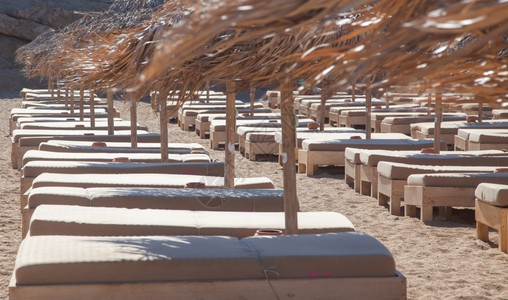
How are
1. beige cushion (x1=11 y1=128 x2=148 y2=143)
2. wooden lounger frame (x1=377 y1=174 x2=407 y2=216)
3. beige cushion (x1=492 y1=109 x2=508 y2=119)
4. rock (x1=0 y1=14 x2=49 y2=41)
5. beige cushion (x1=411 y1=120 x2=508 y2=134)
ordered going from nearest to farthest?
1. wooden lounger frame (x1=377 y1=174 x2=407 y2=216)
2. beige cushion (x1=11 y1=128 x2=148 y2=143)
3. beige cushion (x1=411 y1=120 x2=508 y2=134)
4. beige cushion (x1=492 y1=109 x2=508 y2=119)
5. rock (x1=0 y1=14 x2=49 y2=41)

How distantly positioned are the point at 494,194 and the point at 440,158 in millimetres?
2362

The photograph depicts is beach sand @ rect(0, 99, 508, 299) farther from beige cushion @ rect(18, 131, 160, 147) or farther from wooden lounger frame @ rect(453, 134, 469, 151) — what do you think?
wooden lounger frame @ rect(453, 134, 469, 151)

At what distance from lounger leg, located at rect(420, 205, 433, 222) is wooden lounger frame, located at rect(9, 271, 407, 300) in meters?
3.37

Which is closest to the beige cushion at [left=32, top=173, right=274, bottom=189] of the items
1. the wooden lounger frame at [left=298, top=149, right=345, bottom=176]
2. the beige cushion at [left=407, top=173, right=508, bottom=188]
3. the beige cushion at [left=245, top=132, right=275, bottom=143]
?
the beige cushion at [left=407, top=173, right=508, bottom=188]

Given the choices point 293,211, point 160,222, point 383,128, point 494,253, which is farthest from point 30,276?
point 383,128

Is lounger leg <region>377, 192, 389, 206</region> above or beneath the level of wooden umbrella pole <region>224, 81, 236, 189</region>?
beneath

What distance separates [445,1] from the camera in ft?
5.76

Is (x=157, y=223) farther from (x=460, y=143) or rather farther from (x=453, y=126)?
(x=453, y=126)

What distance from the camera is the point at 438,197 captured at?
266 inches

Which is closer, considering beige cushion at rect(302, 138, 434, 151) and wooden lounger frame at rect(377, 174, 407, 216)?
wooden lounger frame at rect(377, 174, 407, 216)

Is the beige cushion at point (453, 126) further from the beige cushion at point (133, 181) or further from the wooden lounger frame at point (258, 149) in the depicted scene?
the beige cushion at point (133, 181)

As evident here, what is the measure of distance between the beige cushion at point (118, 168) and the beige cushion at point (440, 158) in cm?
210

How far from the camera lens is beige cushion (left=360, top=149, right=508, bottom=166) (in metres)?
7.86

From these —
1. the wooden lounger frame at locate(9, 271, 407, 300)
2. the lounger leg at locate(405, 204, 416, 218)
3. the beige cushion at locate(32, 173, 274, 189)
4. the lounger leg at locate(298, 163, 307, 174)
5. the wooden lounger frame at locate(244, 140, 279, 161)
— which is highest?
the beige cushion at locate(32, 173, 274, 189)
